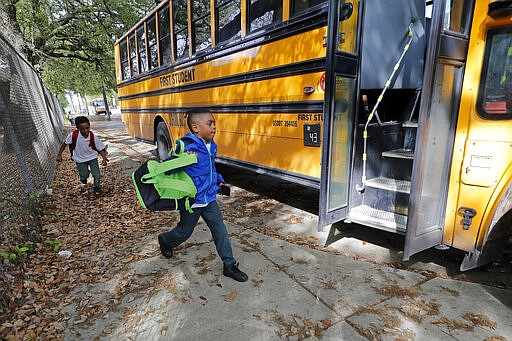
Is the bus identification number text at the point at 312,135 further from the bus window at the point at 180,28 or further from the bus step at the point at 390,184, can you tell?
the bus window at the point at 180,28

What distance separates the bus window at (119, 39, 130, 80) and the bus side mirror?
20.5 ft

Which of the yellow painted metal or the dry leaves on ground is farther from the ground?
the yellow painted metal

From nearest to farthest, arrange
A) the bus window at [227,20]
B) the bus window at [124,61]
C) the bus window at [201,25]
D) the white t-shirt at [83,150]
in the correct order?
the bus window at [227,20], the bus window at [201,25], the white t-shirt at [83,150], the bus window at [124,61]

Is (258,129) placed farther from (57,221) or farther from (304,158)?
(57,221)

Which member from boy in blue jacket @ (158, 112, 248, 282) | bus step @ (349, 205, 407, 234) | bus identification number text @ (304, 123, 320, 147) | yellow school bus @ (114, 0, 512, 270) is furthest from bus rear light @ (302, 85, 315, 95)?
bus step @ (349, 205, 407, 234)

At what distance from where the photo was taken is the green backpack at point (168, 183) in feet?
7.18

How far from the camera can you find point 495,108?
2.00 m

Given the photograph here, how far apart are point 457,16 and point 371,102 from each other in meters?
1.38

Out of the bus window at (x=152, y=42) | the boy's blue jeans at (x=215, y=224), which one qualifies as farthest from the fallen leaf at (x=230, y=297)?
the bus window at (x=152, y=42)

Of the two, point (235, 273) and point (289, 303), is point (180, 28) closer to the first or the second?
point (235, 273)

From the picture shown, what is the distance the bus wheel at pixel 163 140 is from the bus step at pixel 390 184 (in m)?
4.06

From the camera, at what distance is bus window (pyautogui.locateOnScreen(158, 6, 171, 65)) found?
206 inches

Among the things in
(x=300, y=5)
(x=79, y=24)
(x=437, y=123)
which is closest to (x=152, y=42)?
(x=300, y=5)

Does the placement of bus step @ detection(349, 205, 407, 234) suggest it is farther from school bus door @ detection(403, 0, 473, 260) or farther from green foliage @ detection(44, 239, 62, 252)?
green foliage @ detection(44, 239, 62, 252)
